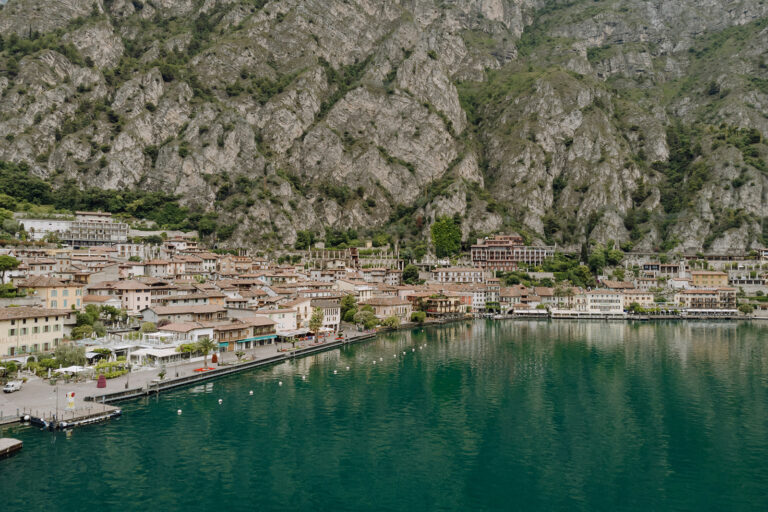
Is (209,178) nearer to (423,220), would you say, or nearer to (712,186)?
(423,220)

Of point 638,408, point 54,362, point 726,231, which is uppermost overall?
point 726,231

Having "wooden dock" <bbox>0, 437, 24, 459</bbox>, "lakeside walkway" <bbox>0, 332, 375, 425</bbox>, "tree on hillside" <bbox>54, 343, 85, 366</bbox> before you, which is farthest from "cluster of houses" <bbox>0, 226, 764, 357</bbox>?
"wooden dock" <bbox>0, 437, 24, 459</bbox>

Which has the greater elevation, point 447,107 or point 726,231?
point 447,107

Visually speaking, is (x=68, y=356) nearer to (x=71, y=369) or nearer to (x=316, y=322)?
(x=71, y=369)

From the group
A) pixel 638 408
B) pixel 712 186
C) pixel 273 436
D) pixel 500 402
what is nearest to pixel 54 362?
pixel 273 436

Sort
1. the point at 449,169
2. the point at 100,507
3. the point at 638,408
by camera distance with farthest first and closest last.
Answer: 1. the point at 449,169
2. the point at 638,408
3. the point at 100,507

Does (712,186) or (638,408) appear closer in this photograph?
(638,408)
